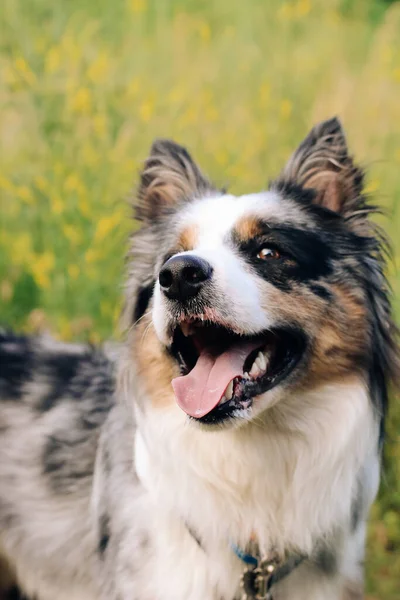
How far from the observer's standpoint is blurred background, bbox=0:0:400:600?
15.8 ft

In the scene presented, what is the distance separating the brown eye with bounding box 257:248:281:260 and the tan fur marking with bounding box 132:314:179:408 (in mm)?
471

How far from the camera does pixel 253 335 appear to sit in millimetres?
2285

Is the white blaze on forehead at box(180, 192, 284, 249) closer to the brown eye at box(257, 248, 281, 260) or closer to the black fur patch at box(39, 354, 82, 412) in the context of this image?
the brown eye at box(257, 248, 281, 260)

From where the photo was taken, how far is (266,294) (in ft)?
7.48

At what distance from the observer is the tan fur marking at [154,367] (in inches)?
98.2

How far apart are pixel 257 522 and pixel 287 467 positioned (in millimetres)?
223

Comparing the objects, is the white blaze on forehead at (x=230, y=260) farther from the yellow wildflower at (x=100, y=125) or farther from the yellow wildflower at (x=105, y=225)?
the yellow wildflower at (x=100, y=125)

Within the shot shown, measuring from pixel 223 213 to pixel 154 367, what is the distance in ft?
2.02

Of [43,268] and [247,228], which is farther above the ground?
[247,228]

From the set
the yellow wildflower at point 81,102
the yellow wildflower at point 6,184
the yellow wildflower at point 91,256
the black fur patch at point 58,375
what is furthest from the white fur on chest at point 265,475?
the yellow wildflower at point 81,102

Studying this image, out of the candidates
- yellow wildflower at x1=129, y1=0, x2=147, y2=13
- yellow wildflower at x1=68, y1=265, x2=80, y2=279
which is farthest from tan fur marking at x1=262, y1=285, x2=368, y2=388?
yellow wildflower at x1=129, y1=0, x2=147, y2=13

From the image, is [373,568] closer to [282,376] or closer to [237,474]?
[237,474]

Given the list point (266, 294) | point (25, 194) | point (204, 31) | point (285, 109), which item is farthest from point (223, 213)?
point (204, 31)

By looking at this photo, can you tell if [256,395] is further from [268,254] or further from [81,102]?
[81,102]
